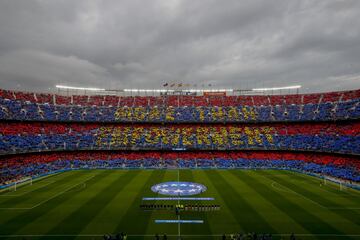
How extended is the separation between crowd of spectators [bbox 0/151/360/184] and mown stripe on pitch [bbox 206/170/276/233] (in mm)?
21792

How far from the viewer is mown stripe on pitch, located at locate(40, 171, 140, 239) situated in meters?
24.2

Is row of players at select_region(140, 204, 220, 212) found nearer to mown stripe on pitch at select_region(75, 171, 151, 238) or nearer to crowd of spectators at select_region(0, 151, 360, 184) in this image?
mown stripe on pitch at select_region(75, 171, 151, 238)

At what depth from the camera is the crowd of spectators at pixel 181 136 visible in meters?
58.0

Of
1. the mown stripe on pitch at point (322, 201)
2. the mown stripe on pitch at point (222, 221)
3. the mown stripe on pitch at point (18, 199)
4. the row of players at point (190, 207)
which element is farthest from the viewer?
the mown stripe on pitch at point (18, 199)

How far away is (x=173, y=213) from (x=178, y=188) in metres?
11.6

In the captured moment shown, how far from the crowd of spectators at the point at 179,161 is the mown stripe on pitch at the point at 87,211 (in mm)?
20784

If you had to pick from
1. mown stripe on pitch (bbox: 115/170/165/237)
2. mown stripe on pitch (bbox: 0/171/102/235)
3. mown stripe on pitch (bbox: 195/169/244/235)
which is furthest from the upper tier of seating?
mown stripe on pitch (bbox: 115/170/165/237)

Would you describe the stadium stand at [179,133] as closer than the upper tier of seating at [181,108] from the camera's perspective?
Yes

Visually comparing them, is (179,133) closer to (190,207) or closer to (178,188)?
(178,188)

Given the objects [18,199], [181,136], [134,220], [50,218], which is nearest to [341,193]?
[134,220]

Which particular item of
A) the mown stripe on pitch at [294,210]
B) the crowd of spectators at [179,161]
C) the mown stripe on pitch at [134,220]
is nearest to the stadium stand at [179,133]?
the crowd of spectators at [179,161]

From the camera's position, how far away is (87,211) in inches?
1149

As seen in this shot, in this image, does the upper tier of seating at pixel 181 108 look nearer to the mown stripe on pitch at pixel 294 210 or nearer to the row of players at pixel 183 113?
the row of players at pixel 183 113

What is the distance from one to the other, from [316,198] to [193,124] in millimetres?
45745
